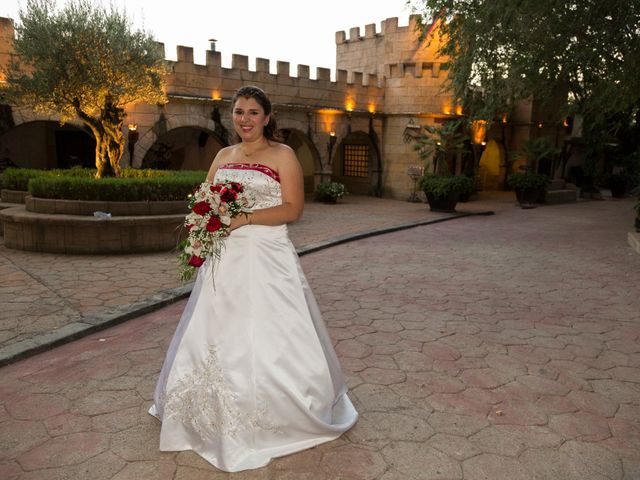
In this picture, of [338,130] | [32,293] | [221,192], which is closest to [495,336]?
[221,192]

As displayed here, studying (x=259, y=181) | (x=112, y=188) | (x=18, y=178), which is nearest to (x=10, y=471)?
(x=259, y=181)

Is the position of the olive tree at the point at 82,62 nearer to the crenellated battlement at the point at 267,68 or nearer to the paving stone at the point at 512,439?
the crenellated battlement at the point at 267,68

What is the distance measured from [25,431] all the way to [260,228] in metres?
2.05

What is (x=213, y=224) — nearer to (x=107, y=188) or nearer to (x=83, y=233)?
(x=83, y=233)

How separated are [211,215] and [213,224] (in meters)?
0.06

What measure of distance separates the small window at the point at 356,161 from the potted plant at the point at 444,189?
6644 millimetres

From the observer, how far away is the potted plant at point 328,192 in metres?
18.8

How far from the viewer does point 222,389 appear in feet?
9.71

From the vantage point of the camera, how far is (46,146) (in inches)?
762

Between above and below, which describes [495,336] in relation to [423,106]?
below

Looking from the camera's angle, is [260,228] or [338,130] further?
[338,130]

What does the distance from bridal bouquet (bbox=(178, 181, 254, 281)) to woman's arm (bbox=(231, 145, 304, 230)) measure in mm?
119

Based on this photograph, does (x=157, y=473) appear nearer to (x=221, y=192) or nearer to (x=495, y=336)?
(x=221, y=192)

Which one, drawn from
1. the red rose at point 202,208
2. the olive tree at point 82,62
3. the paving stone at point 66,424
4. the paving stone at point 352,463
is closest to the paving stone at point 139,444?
the paving stone at point 66,424
